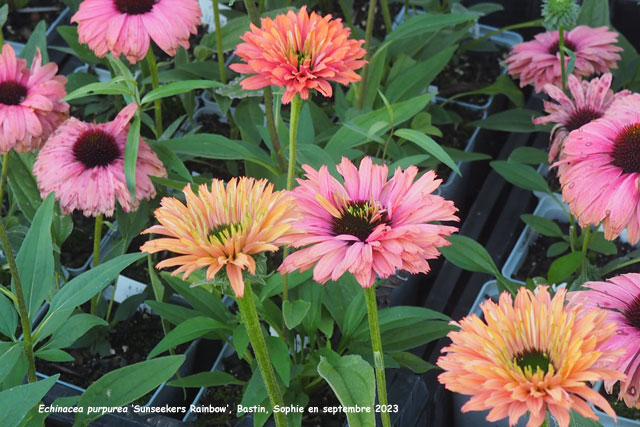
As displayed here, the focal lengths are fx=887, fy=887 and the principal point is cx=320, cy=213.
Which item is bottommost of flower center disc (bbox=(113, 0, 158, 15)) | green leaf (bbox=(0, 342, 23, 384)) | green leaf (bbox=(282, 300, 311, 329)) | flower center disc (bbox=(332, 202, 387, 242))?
green leaf (bbox=(0, 342, 23, 384))

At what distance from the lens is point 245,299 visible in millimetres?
575

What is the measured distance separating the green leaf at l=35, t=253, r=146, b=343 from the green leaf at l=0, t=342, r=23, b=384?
0.03 m

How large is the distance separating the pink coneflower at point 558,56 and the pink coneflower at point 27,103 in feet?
1.90

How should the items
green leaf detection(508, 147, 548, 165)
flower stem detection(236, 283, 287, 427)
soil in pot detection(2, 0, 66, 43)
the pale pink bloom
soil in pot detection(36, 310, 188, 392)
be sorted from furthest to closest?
soil in pot detection(2, 0, 66, 43)
green leaf detection(508, 147, 548, 165)
soil in pot detection(36, 310, 188, 392)
the pale pink bloom
flower stem detection(236, 283, 287, 427)

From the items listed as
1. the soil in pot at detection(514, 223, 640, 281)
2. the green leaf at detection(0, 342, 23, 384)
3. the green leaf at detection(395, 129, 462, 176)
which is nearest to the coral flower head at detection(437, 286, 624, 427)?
the green leaf at detection(395, 129, 462, 176)

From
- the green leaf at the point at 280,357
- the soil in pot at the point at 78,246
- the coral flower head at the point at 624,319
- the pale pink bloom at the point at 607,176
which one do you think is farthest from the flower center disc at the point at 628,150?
the soil in pot at the point at 78,246

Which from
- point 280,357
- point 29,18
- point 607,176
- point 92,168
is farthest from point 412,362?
point 29,18

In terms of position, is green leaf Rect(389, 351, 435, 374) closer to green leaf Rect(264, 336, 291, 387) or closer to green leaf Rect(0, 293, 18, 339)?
green leaf Rect(264, 336, 291, 387)

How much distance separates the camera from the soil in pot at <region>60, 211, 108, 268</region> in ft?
3.70

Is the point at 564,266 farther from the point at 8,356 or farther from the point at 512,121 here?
the point at 8,356

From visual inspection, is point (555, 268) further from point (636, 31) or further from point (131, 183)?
point (636, 31)

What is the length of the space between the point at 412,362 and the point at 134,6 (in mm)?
471

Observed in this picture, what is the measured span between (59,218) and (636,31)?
951mm

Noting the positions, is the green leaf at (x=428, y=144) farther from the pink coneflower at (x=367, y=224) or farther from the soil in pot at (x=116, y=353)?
the soil in pot at (x=116, y=353)
